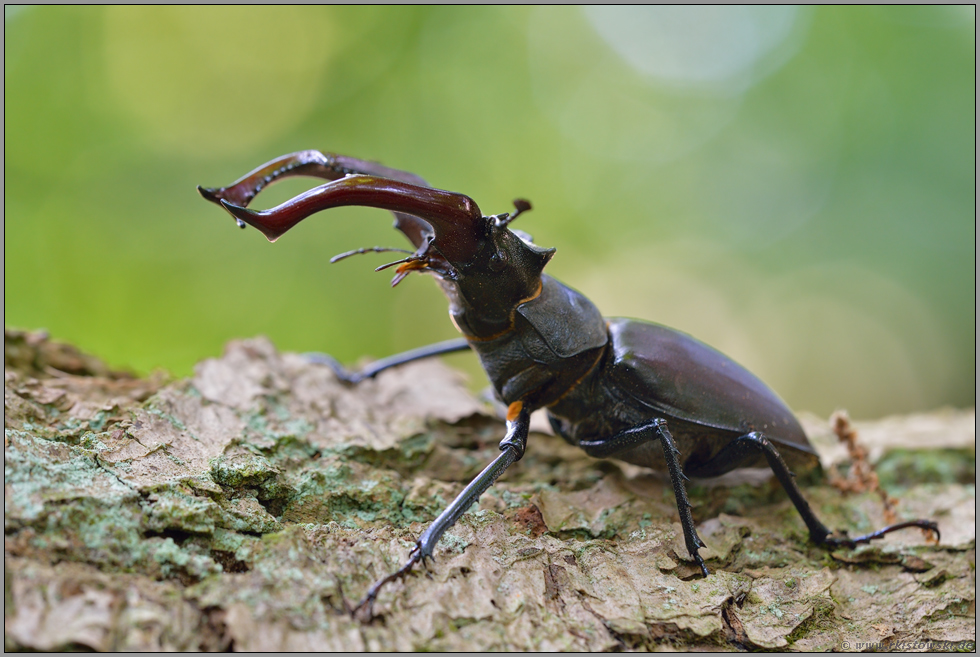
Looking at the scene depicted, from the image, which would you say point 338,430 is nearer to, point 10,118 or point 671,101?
point 10,118

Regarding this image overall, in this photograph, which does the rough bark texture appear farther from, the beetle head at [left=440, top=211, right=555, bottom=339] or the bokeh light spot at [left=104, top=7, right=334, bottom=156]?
the bokeh light spot at [left=104, top=7, right=334, bottom=156]

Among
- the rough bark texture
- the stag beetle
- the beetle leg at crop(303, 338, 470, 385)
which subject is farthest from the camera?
the beetle leg at crop(303, 338, 470, 385)

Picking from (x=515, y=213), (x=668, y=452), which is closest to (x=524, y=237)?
(x=515, y=213)

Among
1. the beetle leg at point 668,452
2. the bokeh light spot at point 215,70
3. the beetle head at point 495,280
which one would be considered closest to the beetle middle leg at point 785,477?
the beetle leg at point 668,452

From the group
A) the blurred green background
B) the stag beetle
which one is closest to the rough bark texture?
the stag beetle

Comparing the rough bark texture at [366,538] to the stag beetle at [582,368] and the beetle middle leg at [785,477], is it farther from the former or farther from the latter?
the stag beetle at [582,368]

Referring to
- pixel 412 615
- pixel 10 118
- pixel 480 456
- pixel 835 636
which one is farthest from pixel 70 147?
pixel 835 636

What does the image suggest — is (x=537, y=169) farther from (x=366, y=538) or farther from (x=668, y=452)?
(x=366, y=538)
